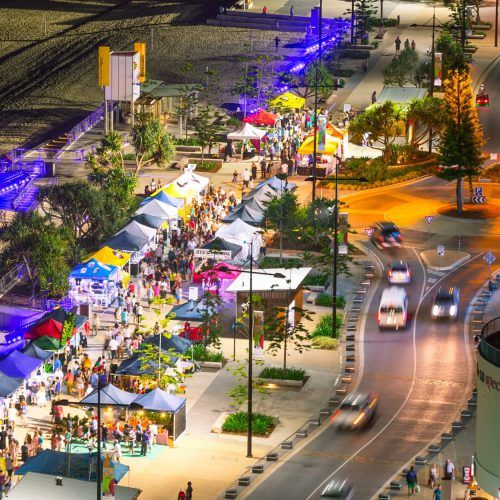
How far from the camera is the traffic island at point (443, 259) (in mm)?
121375

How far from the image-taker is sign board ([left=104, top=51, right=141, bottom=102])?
150 metres

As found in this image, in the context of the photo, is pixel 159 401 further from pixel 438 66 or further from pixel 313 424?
pixel 438 66

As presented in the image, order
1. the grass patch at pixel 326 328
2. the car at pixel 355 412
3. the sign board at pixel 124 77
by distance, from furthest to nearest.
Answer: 1. the sign board at pixel 124 77
2. the grass patch at pixel 326 328
3. the car at pixel 355 412

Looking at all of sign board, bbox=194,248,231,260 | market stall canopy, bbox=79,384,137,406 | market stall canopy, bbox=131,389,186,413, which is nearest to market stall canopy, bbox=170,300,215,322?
sign board, bbox=194,248,231,260

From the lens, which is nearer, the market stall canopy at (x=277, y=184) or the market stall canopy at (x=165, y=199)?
the market stall canopy at (x=165, y=199)

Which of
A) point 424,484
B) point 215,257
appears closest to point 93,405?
point 424,484

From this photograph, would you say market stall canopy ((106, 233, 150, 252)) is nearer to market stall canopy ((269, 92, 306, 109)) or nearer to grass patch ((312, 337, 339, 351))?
grass patch ((312, 337, 339, 351))

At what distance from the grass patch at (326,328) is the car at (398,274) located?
8598 mm

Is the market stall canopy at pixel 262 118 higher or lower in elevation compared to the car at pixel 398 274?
higher

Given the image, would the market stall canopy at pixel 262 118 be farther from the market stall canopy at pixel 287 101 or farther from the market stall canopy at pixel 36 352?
the market stall canopy at pixel 36 352

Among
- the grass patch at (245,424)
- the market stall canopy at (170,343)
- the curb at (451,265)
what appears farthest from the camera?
the curb at (451,265)

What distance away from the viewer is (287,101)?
159 metres

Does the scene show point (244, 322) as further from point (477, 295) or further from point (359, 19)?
point (359, 19)

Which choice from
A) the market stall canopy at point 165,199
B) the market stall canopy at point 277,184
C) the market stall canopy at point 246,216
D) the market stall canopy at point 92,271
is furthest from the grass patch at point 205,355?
the market stall canopy at point 277,184
